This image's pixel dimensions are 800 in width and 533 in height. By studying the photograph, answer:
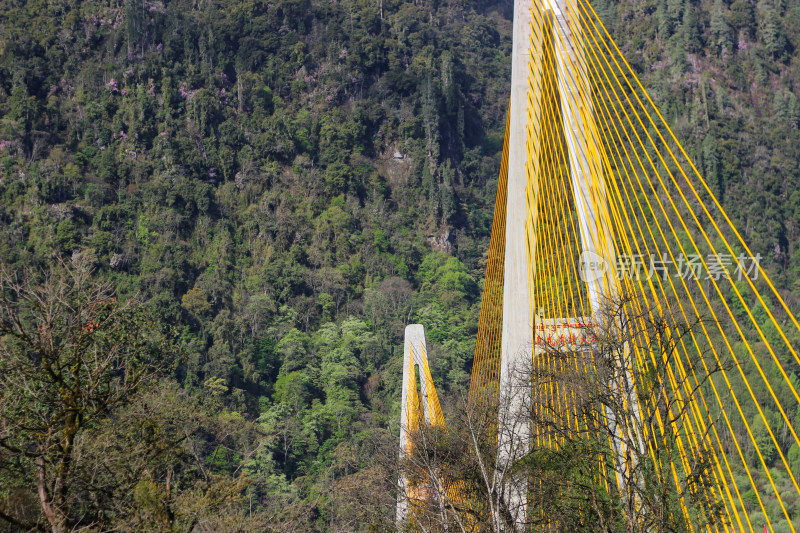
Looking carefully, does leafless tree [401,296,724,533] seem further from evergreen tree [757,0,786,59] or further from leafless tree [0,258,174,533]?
evergreen tree [757,0,786,59]

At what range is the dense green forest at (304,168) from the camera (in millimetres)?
32469

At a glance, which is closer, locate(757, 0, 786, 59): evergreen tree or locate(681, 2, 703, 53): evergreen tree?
locate(757, 0, 786, 59): evergreen tree

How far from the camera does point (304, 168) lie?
44.6 metres

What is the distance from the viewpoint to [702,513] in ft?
14.9

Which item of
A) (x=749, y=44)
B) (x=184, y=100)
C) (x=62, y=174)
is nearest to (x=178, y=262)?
(x=62, y=174)

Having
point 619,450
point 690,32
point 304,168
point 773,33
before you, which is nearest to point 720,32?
point 690,32

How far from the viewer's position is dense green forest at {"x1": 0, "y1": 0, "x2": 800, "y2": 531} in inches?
1278

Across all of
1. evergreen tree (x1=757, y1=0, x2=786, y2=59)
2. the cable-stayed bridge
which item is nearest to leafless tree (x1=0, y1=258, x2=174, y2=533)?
the cable-stayed bridge

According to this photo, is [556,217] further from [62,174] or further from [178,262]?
[62,174]

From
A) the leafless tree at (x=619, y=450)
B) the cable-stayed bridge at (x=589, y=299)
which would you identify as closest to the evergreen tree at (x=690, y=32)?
the cable-stayed bridge at (x=589, y=299)

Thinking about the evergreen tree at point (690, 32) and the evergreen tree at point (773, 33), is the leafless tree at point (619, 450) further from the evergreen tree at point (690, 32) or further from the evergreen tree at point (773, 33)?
the evergreen tree at point (773, 33)

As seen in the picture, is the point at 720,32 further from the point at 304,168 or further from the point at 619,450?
the point at 619,450

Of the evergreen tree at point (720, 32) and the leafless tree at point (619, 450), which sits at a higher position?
the evergreen tree at point (720, 32)

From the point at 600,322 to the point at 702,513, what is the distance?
135 centimetres
